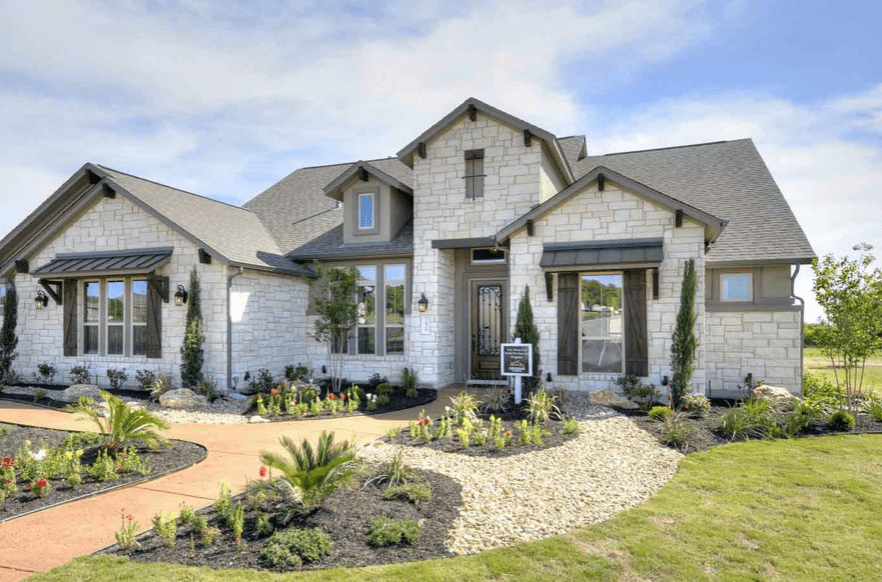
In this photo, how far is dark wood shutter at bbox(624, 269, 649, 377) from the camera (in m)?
10.6

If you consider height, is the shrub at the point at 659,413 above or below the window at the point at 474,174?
below

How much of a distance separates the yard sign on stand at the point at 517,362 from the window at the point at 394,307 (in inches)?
142

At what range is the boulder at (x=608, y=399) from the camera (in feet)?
33.2

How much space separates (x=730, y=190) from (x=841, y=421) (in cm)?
723

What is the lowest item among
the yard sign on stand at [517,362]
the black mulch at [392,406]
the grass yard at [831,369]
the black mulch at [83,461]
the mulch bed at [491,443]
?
the grass yard at [831,369]

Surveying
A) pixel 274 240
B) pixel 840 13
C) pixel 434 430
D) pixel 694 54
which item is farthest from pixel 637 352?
pixel 274 240

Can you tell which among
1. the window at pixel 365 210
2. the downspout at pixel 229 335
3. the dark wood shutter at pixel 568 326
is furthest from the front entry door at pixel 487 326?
the downspout at pixel 229 335

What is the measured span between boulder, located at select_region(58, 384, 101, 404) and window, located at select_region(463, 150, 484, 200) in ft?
30.9

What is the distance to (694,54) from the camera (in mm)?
9375

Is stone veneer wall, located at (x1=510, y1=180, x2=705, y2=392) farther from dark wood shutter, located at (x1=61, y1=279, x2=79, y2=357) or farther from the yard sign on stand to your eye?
dark wood shutter, located at (x1=61, y1=279, x2=79, y2=357)

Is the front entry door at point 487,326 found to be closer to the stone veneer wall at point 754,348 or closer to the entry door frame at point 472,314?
the entry door frame at point 472,314

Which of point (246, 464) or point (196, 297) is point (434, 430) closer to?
point (246, 464)

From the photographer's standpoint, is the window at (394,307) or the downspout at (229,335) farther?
the window at (394,307)

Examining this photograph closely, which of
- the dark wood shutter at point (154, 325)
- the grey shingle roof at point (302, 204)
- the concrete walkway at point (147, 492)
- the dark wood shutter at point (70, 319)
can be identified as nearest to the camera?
the concrete walkway at point (147, 492)
